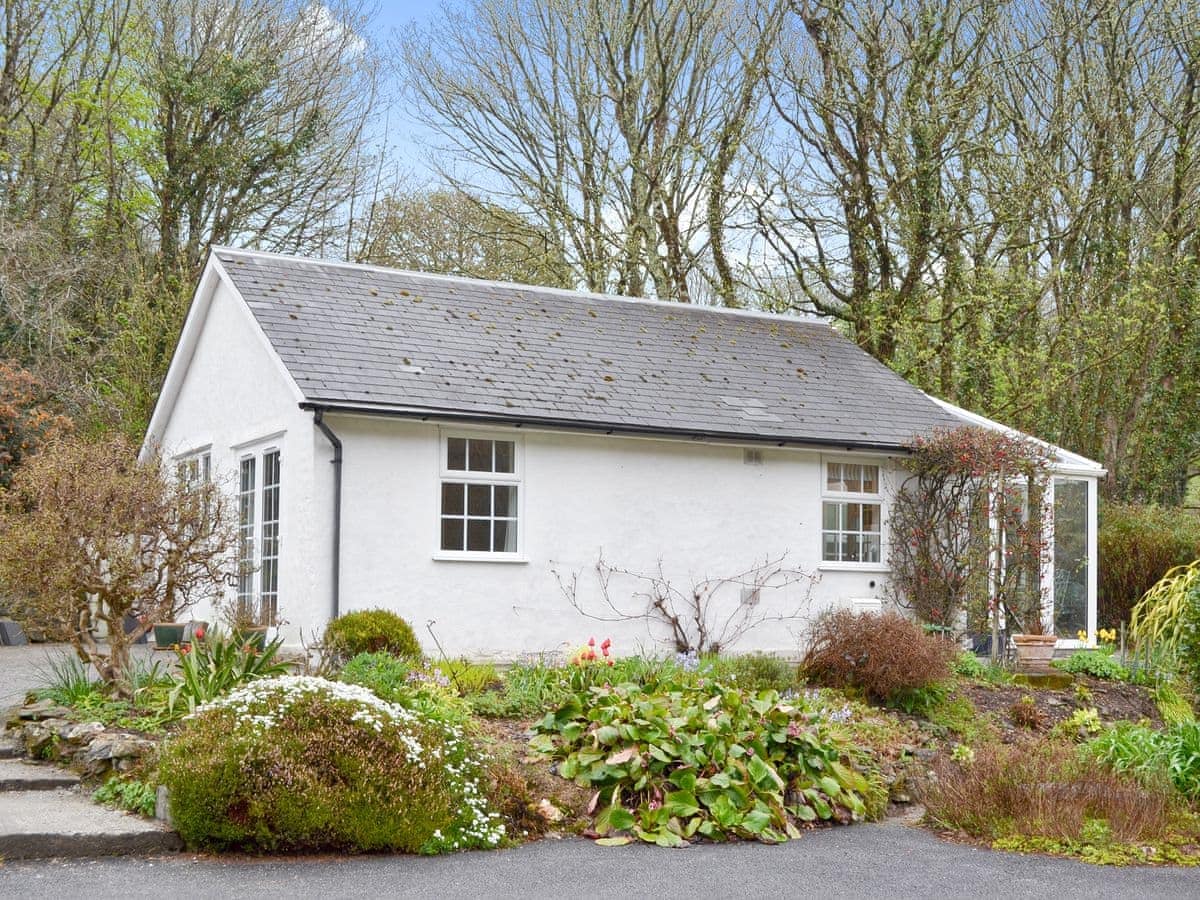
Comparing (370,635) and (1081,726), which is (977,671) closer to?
(1081,726)

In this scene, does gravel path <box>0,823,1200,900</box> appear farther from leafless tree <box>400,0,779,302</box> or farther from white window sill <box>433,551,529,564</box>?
leafless tree <box>400,0,779,302</box>

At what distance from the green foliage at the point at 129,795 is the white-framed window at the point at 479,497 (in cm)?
593

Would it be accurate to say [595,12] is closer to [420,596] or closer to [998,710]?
[420,596]

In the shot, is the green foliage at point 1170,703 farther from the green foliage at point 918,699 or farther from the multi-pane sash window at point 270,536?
the multi-pane sash window at point 270,536

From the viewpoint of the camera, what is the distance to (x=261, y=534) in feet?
49.3

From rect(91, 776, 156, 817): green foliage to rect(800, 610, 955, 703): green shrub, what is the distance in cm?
668

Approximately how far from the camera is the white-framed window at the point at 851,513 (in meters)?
16.7

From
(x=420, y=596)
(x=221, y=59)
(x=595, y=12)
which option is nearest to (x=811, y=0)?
(x=595, y=12)

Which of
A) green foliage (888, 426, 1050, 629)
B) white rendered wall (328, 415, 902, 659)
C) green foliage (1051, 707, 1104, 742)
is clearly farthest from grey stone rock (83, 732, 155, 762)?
green foliage (888, 426, 1050, 629)

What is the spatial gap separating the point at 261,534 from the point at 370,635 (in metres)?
3.44

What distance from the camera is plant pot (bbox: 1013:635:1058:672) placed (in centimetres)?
1525

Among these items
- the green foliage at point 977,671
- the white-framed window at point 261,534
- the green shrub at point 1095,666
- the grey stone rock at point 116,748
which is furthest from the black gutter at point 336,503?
the green shrub at point 1095,666

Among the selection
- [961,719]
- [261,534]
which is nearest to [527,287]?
[261,534]

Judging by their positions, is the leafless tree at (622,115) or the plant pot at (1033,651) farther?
the leafless tree at (622,115)
